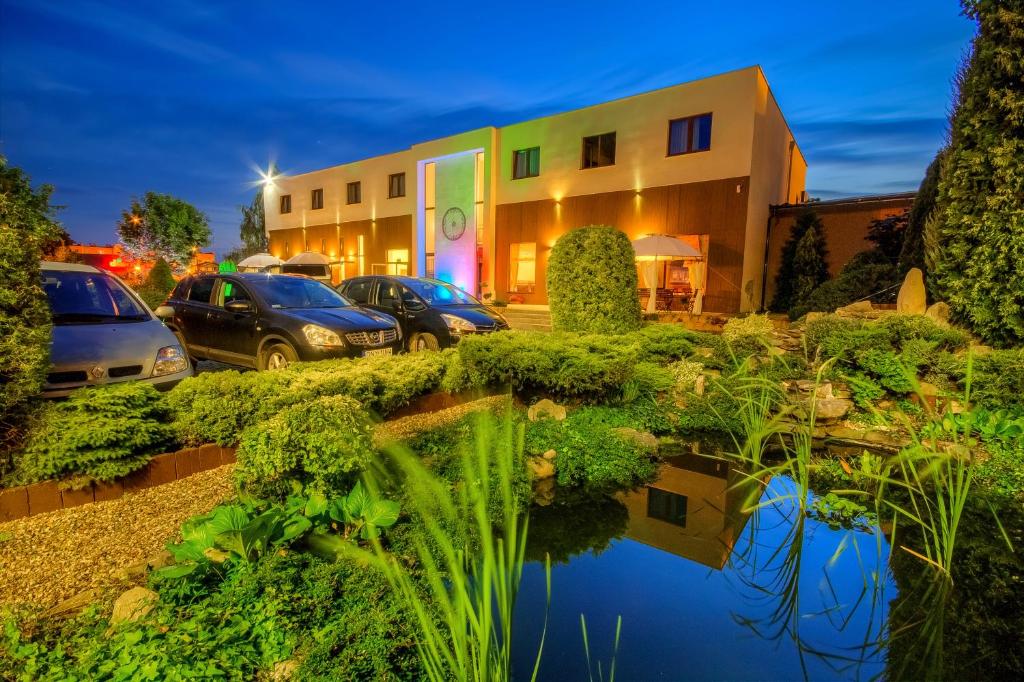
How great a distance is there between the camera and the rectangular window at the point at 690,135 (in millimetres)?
15906

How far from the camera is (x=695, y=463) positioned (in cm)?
525

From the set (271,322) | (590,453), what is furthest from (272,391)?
(590,453)

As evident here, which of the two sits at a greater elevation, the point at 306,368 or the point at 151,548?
the point at 306,368

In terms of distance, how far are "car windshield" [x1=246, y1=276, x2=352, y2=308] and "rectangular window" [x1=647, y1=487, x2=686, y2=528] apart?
6118 millimetres

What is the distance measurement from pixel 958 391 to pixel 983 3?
17.4 ft

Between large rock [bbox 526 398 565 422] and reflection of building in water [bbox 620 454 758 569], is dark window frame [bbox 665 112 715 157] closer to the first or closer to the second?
large rock [bbox 526 398 565 422]

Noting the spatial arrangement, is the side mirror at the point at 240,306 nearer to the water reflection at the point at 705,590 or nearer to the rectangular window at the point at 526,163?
the water reflection at the point at 705,590

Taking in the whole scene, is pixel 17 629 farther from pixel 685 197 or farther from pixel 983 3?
pixel 685 197

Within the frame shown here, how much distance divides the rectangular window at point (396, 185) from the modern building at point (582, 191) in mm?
69

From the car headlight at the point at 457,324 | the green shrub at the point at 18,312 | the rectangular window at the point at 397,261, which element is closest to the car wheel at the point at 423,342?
the car headlight at the point at 457,324

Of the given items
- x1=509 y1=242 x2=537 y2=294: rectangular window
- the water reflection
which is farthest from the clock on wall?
the water reflection

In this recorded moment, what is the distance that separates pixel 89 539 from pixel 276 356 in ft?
14.2

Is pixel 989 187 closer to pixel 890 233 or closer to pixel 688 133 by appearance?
pixel 890 233

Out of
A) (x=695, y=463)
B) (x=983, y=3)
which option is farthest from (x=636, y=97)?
(x=695, y=463)
